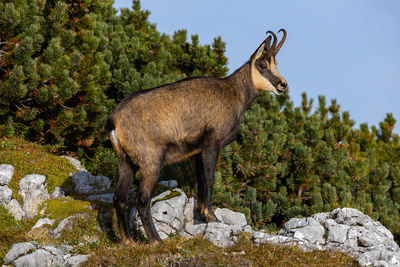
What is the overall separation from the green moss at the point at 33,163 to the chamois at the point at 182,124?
3997mm

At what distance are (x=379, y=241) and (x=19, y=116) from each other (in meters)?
10.2

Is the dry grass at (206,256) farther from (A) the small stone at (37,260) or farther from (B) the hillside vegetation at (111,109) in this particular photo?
(B) the hillside vegetation at (111,109)

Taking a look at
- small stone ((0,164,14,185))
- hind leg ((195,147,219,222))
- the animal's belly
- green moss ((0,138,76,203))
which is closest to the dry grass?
hind leg ((195,147,219,222))

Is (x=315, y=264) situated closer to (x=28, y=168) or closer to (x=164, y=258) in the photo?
(x=164, y=258)

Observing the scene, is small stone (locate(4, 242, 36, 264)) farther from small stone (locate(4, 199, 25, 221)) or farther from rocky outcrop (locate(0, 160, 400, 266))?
small stone (locate(4, 199, 25, 221))

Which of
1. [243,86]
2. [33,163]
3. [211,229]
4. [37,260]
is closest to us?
[37,260]

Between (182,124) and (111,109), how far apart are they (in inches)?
252

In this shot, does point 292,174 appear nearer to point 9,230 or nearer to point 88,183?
point 88,183

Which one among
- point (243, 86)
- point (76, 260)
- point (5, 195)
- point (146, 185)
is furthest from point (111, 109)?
point (76, 260)

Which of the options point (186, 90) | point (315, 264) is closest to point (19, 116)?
point (186, 90)

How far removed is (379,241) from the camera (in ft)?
29.6

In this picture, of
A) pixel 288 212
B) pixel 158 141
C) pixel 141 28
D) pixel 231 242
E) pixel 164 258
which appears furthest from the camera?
pixel 141 28

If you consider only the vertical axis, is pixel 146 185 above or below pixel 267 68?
below

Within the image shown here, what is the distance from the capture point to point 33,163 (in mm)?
11820
